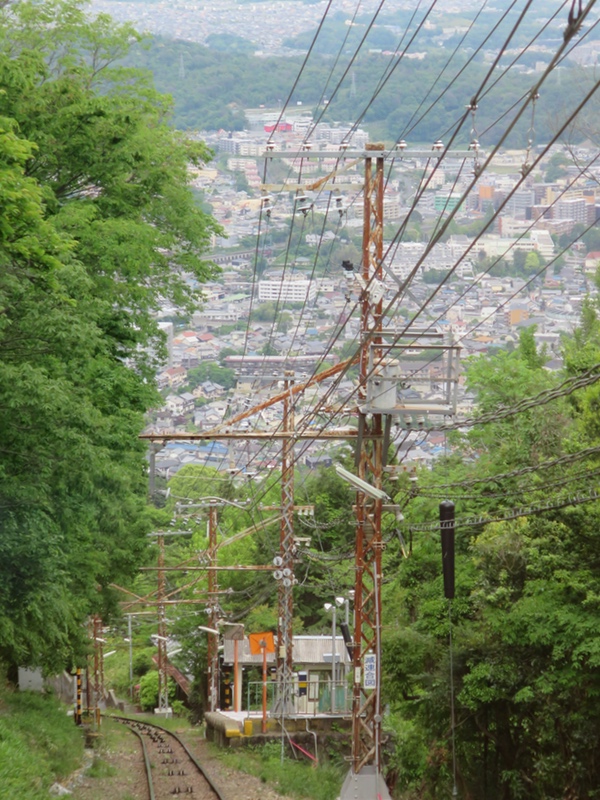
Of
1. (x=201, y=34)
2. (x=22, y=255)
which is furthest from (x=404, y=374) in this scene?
(x=201, y=34)

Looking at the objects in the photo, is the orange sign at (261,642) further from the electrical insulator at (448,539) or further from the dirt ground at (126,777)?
the electrical insulator at (448,539)

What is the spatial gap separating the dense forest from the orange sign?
3.26m

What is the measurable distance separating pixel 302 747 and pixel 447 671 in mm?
6605

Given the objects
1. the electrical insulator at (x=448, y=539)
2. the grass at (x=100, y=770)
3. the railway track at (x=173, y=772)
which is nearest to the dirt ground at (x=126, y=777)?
the grass at (x=100, y=770)

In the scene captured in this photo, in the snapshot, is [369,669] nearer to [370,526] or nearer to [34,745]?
[370,526]

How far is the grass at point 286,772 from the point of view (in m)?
20.6

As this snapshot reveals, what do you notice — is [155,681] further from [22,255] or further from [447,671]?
[22,255]

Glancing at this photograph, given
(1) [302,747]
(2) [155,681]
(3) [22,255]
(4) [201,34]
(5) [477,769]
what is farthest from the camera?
(4) [201,34]

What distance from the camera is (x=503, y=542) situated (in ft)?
62.2

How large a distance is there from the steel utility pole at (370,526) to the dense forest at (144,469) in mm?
743

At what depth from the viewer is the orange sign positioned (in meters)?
27.5

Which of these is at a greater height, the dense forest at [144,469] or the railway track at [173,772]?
the dense forest at [144,469]

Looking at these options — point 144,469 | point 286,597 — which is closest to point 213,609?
point 286,597

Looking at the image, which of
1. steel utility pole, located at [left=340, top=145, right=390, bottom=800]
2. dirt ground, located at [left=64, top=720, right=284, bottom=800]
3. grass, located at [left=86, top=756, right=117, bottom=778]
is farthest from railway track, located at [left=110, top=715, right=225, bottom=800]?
steel utility pole, located at [left=340, top=145, right=390, bottom=800]
